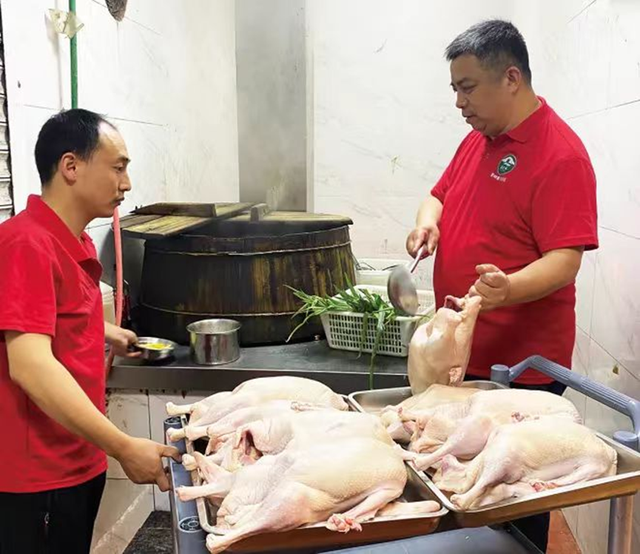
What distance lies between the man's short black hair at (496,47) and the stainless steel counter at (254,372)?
1177 millimetres

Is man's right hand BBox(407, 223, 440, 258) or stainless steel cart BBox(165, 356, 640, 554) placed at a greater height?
man's right hand BBox(407, 223, 440, 258)

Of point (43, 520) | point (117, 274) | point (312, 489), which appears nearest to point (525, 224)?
point (312, 489)

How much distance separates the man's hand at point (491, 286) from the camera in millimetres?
1545

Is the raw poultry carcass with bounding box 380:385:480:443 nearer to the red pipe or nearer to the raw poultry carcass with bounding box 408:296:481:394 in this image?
the raw poultry carcass with bounding box 408:296:481:394

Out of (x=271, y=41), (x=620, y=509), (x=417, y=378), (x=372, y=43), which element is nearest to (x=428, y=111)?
(x=372, y=43)

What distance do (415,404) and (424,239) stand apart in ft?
2.40

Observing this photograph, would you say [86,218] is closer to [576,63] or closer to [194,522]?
[194,522]

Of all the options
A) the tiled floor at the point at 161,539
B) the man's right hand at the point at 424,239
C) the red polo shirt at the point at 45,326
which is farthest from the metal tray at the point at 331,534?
the tiled floor at the point at 161,539

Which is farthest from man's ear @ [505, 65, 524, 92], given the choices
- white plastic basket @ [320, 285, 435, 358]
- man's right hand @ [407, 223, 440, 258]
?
white plastic basket @ [320, 285, 435, 358]

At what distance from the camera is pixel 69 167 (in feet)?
4.99

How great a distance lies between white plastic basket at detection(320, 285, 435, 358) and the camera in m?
2.52

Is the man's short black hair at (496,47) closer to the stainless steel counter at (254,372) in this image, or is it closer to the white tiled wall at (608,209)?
the white tiled wall at (608,209)

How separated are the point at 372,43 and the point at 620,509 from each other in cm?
394

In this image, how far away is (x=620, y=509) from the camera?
1.18 meters
